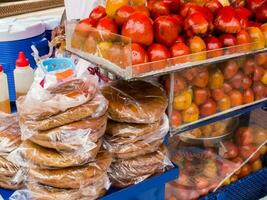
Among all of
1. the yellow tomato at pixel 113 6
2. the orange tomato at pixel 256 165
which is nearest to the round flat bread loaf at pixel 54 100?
the yellow tomato at pixel 113 6

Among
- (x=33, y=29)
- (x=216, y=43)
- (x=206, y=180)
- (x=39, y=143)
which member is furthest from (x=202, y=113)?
(x=33, y=29)

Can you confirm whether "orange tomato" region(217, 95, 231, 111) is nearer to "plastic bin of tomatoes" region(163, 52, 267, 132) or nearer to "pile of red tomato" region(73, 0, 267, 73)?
"plastic bin of tomatoes" region(163, 52, 267, 132)

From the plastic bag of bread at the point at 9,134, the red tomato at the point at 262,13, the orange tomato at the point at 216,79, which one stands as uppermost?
the red tomato at the point at 262,13

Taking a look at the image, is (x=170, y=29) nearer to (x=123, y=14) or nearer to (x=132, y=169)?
(x=123, y=14)

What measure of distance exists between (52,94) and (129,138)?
0.29 m

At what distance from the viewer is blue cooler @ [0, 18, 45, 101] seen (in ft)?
6.00

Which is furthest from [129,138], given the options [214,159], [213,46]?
[214,159]

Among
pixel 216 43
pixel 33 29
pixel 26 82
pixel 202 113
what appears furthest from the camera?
pixel 33 29

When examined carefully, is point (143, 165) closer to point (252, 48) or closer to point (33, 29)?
point (252, 48)

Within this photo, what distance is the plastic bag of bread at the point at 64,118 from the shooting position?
1.05 metres

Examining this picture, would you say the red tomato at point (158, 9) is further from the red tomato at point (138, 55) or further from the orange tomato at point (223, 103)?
the orange tomato at point (223, 103)

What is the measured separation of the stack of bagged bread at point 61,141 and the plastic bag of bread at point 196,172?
618 mm

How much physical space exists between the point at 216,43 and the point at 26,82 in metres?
0.80

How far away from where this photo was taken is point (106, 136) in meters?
1.23
